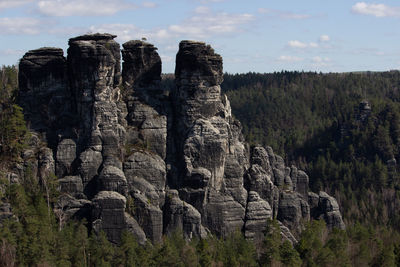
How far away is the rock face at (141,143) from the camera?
83250 mm

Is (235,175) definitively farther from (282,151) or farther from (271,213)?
(282,151)

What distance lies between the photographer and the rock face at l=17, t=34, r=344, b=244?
273 feet

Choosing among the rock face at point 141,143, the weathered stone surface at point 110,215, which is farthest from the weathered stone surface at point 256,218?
the weathered stone surface at point 110,215

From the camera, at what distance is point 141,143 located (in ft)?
294

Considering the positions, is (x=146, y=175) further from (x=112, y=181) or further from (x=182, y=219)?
(x=182, y=219)

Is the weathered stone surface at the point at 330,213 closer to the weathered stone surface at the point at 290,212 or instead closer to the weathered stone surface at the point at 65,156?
the weathered stone surface at the point at 290,212

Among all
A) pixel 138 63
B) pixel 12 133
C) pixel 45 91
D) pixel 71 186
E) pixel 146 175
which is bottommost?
pixel 71 186

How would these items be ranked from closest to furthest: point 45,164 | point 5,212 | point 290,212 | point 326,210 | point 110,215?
point 5,212
point 110,215
point 45,164
point 290,212
point 326,210

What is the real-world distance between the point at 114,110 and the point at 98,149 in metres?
5.63

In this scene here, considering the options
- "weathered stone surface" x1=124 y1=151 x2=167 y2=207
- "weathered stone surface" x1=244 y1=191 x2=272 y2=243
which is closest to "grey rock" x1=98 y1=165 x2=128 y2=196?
"weathered stone surface" x1=124 y1=151 x2=167 y2=207

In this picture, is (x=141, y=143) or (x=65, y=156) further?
(x=141, y=143)

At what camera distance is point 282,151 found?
645 feet

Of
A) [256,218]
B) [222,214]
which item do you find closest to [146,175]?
[222,214]

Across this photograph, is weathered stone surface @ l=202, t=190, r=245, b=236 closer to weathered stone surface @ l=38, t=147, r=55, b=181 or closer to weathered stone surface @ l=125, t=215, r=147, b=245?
weathered stone surface @ l=125, t=215, r=147, b=245
